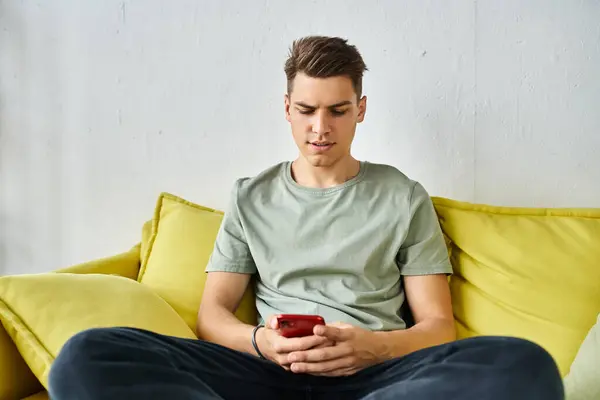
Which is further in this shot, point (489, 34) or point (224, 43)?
point (224, 43)

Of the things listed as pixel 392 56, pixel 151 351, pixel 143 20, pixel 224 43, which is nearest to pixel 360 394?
pixel 151 351

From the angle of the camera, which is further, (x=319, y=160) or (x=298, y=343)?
(x=319, y=160)

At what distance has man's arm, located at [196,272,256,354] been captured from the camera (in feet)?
4.56

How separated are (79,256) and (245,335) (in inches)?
34.4

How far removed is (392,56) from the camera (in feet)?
5.96

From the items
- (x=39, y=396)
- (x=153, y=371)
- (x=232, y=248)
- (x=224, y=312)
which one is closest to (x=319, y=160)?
(x=232, y=248)

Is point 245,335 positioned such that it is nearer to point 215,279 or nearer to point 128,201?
point 215,279

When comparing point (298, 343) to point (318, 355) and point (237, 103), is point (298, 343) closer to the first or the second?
point (318, 355)

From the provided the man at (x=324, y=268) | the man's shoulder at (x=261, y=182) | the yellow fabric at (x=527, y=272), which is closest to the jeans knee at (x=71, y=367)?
the man at (x=324, y=268)

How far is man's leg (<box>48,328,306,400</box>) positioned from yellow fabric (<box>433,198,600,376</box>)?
483mm

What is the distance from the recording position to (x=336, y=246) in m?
1.47

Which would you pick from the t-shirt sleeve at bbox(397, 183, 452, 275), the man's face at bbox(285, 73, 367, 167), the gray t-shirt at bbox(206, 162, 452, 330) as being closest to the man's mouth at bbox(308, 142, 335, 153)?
the man's face at bbox(285, 73, 367, 167)

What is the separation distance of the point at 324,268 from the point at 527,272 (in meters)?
0.44

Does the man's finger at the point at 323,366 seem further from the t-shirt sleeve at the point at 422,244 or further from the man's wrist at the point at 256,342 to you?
the t-shirt sleeve at the point at 422,244
